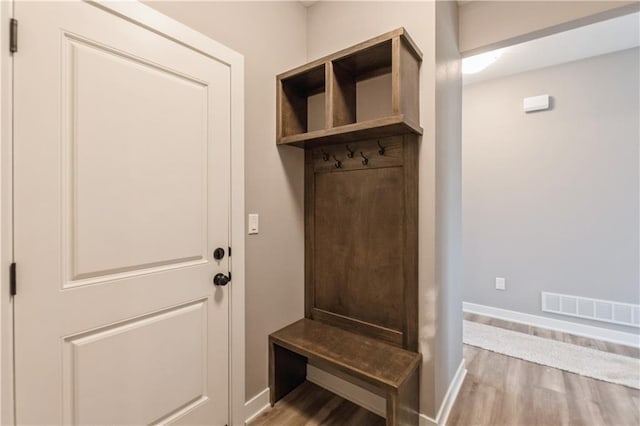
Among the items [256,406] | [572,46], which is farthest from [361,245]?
[572,46]

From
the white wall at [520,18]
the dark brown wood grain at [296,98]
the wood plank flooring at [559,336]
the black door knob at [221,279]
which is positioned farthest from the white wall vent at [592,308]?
the black door knob at [221,279]

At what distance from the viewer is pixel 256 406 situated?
183 centimetres

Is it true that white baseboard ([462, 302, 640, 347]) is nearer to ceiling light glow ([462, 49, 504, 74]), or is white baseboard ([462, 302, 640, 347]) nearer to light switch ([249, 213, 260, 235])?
ceiling light glow ([462, 49, 504, 74])

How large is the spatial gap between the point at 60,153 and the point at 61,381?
2.75 feet

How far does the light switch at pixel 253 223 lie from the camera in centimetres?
176

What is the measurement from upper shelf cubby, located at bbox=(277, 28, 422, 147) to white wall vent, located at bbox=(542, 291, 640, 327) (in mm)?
2771

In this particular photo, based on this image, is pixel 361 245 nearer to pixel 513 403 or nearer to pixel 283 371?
pixel 283 371

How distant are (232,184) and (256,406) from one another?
1.39 metres

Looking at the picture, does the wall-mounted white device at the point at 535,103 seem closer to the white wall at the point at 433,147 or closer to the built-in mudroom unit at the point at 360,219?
the white wall at the point at 433,147

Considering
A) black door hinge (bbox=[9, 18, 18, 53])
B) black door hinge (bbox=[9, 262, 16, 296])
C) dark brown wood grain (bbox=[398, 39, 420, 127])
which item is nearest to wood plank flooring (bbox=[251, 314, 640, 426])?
black door hinge (bbox=[9, 262, 16, 296])

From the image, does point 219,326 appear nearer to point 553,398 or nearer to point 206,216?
point 206,216

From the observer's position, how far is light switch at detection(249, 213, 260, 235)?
1.76 metres

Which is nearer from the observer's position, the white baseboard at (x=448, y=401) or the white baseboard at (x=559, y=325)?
the white baseboard at (x=448, y=401)

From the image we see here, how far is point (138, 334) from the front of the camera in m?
1.28
